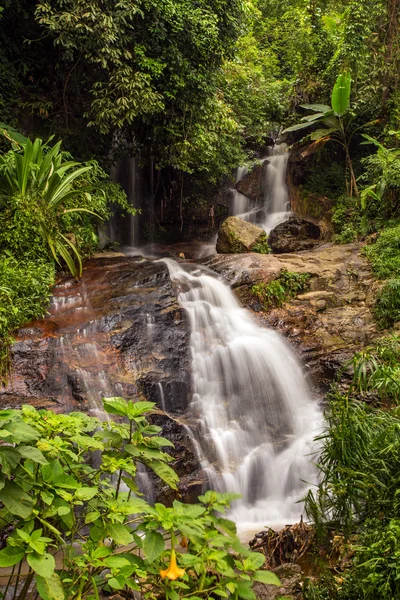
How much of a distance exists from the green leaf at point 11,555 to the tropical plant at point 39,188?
5.97 m

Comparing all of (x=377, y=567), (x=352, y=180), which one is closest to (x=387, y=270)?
(x=352, y=180)

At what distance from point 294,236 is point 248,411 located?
6362 millimetres

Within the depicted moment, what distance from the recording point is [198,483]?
17.6 ft

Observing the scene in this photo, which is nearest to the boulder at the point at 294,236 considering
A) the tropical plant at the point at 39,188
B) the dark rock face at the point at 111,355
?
the dark rock face at the point at 111,355

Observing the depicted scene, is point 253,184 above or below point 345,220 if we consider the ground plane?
above

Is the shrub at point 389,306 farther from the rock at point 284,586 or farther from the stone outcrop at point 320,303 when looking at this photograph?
the rock at point 284,586

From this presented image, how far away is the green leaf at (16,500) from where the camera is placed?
178 centimetres

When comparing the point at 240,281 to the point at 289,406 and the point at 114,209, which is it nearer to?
the point at 289,406

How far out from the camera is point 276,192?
1367 cm

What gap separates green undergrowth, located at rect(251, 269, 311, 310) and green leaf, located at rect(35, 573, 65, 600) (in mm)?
6865

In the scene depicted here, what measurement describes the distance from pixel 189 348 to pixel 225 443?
152 centimetres

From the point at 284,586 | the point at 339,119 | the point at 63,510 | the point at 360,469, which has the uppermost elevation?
the point at 339,119

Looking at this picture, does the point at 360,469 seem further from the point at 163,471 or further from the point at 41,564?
the point at 41,564

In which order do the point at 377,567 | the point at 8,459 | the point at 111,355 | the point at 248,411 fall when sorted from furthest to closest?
the point at 248,411 → the point at 111,355 → the point at 377,567 → the point at 8,459
